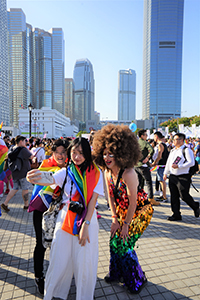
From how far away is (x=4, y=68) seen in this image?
123250mm

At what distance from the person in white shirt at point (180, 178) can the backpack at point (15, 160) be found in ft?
12.8

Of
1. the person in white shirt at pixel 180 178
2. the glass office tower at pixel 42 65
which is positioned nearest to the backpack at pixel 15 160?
the person in white shirt at pixel 180 178

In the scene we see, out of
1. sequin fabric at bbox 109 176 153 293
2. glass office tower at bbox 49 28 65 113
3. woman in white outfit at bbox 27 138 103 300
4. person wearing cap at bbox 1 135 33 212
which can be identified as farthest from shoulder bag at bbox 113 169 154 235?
glass office tower at bbox 49 28 65 113

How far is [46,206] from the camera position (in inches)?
90.7

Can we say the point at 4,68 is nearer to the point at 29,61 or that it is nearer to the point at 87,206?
the point at 29,61

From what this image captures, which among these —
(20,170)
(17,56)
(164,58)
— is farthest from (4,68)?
(20,170)

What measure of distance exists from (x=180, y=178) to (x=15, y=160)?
4.24 meters

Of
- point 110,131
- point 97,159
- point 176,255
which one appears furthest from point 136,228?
point 176,255

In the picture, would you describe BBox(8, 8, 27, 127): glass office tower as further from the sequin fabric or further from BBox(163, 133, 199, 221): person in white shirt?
the sequin fabric

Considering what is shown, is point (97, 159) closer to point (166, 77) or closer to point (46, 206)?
point (46, 206)

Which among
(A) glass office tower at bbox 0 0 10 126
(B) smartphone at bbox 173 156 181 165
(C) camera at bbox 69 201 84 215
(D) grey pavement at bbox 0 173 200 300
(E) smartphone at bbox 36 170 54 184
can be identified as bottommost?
(D) grey pavement at bbox 0 173 200 300

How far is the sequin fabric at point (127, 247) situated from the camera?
7.81 ft

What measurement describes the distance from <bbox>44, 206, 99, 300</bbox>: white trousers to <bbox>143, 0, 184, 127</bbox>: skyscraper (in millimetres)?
130066

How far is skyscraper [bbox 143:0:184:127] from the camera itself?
411 feet
